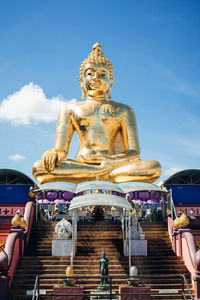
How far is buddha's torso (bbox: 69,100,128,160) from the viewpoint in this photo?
17.8 metres

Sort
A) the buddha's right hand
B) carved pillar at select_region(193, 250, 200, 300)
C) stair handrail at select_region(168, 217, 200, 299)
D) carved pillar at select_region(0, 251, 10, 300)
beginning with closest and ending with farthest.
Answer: carved pillar at select_region(0, 251, 10, 300)
carved pillar at select_region(193, 250, 200, 300)
stair handrail at select_region(168, 217, 200, 299)
the buddha's right hand

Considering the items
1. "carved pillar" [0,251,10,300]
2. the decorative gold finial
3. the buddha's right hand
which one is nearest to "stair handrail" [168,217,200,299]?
"carved pillar" [0,251,10,300]

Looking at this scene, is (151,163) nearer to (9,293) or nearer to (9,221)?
(9,221)

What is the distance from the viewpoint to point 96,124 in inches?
714

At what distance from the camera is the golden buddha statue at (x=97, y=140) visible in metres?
16.2

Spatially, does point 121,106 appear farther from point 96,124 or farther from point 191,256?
point 191,256

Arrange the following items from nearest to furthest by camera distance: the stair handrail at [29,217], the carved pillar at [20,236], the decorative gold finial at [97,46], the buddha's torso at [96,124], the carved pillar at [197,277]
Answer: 1. the carved pillar at [197,277]
2. the carved pillar at [20,236]
3. the stair handrail at [29,217]
4. the buddha's torso at [96,124]
5. the decorative gold finial at [97,46]

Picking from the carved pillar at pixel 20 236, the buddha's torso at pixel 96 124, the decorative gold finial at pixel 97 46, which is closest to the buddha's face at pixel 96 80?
the buddha's torso at pixel 96 124

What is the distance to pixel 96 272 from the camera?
36.4 feet

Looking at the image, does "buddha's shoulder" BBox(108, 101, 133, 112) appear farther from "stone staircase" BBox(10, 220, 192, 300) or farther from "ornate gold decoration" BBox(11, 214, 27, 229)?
"ornate gold decoration" BBox(11, 214, 27, 229)

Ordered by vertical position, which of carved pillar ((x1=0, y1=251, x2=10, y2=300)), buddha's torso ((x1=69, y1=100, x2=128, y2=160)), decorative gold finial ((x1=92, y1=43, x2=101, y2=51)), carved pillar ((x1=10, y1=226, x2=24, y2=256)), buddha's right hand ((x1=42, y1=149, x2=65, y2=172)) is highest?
decorative gold finial ((x1=92, y1=43, x2=101, y2=51))

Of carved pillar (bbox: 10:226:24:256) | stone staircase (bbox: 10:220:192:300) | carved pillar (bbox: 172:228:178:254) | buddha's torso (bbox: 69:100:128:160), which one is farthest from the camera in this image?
buddha's torso (bbox: 69:100:128:160)

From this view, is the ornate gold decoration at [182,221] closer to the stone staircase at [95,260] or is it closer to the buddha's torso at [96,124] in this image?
the stone staircase at [95,260]

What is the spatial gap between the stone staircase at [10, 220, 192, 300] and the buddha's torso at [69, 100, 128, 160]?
186 inches
